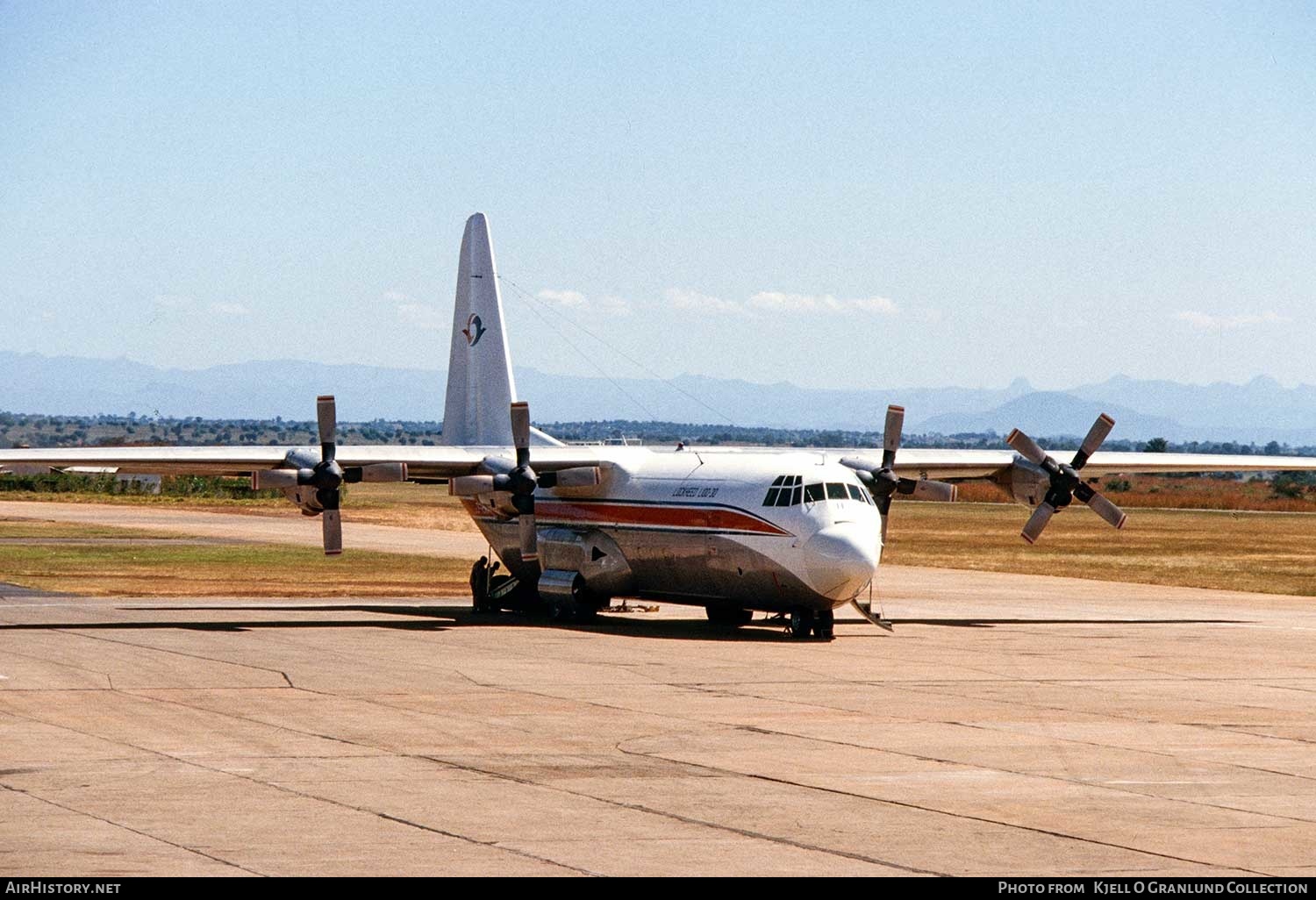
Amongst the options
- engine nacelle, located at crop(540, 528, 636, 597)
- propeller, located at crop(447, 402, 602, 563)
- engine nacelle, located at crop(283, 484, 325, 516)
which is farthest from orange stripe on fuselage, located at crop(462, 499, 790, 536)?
engine nacelle, located at crop(283, 484, 325, 516)

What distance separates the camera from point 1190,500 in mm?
121125

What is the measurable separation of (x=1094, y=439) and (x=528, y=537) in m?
13.2

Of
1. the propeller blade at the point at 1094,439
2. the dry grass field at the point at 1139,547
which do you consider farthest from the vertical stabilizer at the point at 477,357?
the dry grass field at the point at 1139,547

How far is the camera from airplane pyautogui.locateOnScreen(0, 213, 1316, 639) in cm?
3300

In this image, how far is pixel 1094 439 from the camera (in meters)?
38.2

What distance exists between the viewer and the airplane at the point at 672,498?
3300 centimetres

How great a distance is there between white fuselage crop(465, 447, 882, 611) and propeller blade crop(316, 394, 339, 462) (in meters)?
3.84

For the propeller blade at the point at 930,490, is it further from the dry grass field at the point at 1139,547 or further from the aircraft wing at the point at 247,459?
the dry grass field at the point at 1139,547

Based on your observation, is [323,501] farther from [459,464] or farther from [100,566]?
[100,566]

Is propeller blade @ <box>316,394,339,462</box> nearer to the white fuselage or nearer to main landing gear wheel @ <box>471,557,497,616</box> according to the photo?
the white fuselage

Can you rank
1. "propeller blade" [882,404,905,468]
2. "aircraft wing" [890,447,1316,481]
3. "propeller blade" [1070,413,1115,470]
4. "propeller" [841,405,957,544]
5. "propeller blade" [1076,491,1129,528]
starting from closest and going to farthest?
1. "propeller blade" [882,404,905,468]
2. "propeller" [841,405,957,544]
3. "propeller blade" [1070,413,1115,470]
4. "propeller blade" [1076,491,1129,528]
5. "aircraft wing" [890,447,1316,481]

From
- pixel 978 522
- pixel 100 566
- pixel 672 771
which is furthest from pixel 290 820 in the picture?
pixel 978 522

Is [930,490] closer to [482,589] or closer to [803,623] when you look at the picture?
[803,623]

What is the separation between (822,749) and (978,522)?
246 feet
